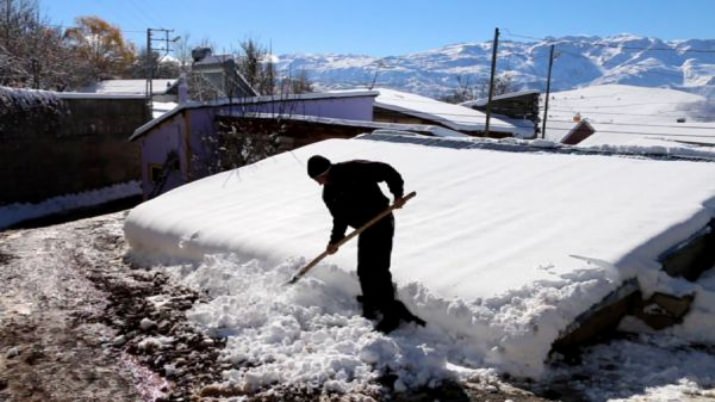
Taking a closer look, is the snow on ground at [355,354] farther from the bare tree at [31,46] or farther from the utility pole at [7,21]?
the utility pole at [7,21]

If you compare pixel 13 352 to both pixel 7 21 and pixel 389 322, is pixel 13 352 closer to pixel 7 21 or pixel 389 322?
pixel 389 322

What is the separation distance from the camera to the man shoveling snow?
4.78m

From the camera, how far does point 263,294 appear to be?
5.55 m

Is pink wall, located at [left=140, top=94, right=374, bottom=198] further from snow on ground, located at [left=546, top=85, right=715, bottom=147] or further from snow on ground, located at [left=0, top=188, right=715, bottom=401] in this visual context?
snow on ground, located at [left=546, top=85, right=715, bottom=147]

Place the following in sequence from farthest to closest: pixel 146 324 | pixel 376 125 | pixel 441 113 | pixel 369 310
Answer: pixel 441 113, pixel 376 125, pixel 146 324, pixel 369 310

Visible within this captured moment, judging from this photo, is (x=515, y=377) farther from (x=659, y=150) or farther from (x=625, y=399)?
(x=659, y=150)

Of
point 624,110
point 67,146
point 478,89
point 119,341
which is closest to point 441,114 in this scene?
point 67,146

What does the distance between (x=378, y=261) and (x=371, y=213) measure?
16.1 inches

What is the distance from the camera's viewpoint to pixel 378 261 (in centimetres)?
484

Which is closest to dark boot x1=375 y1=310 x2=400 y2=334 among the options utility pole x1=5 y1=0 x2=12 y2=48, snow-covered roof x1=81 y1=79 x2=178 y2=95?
utility pole x1=5 y1=0 x2=12 y2=48

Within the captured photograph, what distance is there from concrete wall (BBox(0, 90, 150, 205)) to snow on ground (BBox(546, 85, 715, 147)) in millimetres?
21971

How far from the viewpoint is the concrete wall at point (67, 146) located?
16656 mm

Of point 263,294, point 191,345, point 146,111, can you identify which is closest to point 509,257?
point 263,294

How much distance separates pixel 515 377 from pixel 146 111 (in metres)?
19.7
